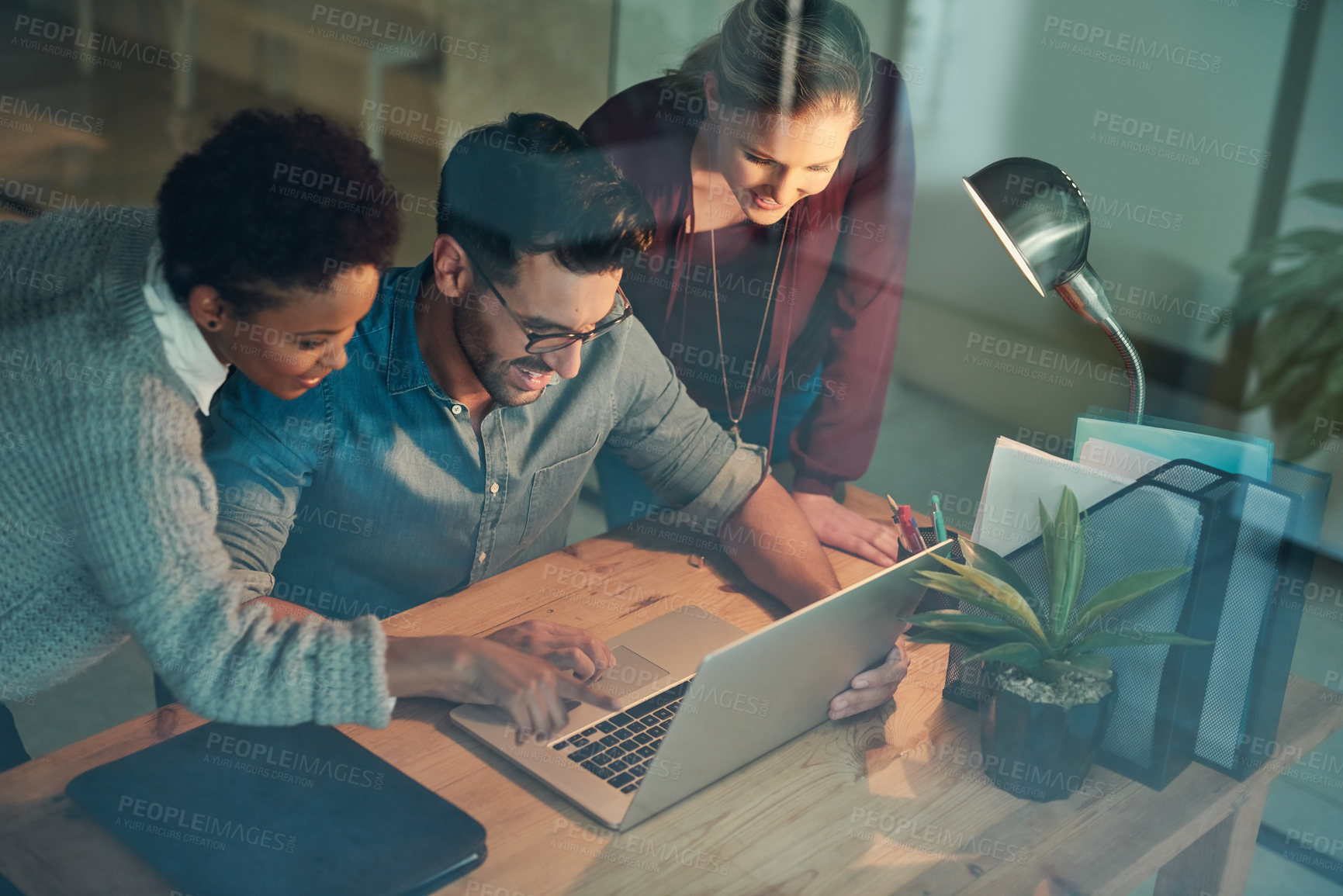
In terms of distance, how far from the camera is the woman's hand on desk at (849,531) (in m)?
1.62

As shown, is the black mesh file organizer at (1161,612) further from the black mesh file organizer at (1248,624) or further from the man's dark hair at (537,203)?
the man's dark hair at (537,203)

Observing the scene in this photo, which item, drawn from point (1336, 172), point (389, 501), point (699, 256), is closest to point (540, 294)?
point (389, 501)

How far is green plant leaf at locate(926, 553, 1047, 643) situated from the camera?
1167 mm

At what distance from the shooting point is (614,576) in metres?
1.50

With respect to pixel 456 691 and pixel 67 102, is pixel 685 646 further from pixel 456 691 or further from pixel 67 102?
pixel 67 102

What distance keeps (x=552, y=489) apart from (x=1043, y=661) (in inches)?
28.8

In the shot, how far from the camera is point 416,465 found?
4.69ft

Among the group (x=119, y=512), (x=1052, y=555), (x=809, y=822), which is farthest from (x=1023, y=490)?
(x=119, y=512)

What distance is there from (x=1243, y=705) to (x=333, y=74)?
163 cm

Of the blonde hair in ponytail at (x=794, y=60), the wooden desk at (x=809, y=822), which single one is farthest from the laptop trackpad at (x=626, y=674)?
the blonde hair in ponytail at (x=794, y=60)

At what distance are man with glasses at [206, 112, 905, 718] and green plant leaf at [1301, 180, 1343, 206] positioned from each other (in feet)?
5.99

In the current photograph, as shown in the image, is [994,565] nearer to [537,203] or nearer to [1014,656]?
[1014,656]

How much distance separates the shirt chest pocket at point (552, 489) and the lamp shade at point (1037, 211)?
64 centimetres

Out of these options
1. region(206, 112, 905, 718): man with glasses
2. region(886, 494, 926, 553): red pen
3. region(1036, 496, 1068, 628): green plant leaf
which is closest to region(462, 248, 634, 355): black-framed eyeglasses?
region(206, 112, 905, 718): man with glasses
